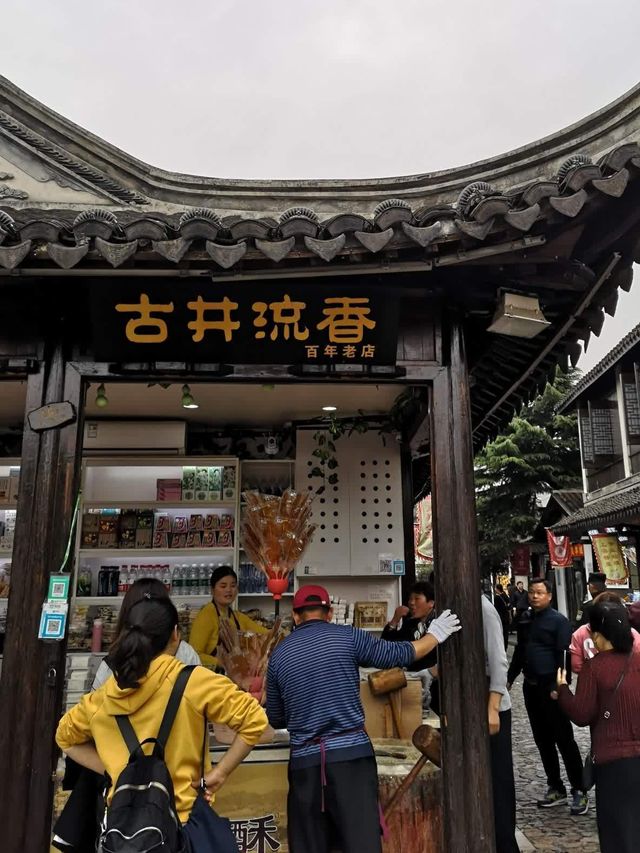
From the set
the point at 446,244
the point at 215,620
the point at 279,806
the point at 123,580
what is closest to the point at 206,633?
the point at 215,620

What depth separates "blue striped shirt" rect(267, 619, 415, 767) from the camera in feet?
10.5

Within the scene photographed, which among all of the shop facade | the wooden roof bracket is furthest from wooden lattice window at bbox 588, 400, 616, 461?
the shop facade

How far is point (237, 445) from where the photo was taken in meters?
7.57

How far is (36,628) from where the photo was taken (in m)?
3.48

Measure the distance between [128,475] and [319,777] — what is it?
4.97 metres

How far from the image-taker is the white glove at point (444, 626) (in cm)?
347

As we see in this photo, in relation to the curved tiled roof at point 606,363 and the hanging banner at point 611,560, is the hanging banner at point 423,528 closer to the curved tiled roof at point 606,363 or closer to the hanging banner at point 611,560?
the hanging banner at point 611,560

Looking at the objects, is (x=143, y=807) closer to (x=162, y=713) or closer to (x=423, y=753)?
(x=162, y=713)

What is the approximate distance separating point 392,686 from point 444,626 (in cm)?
122

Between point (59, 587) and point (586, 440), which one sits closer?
point (59, 587)

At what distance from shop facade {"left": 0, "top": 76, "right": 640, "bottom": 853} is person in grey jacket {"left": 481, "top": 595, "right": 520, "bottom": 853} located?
1.72 ft

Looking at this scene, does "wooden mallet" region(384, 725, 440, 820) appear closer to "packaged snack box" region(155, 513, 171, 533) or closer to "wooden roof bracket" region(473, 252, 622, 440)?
"wooden roof bracket" region(473, 252, 622, 440)

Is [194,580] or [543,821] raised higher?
[194,580]

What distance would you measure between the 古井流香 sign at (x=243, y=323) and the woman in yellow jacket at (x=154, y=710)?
1716mm
